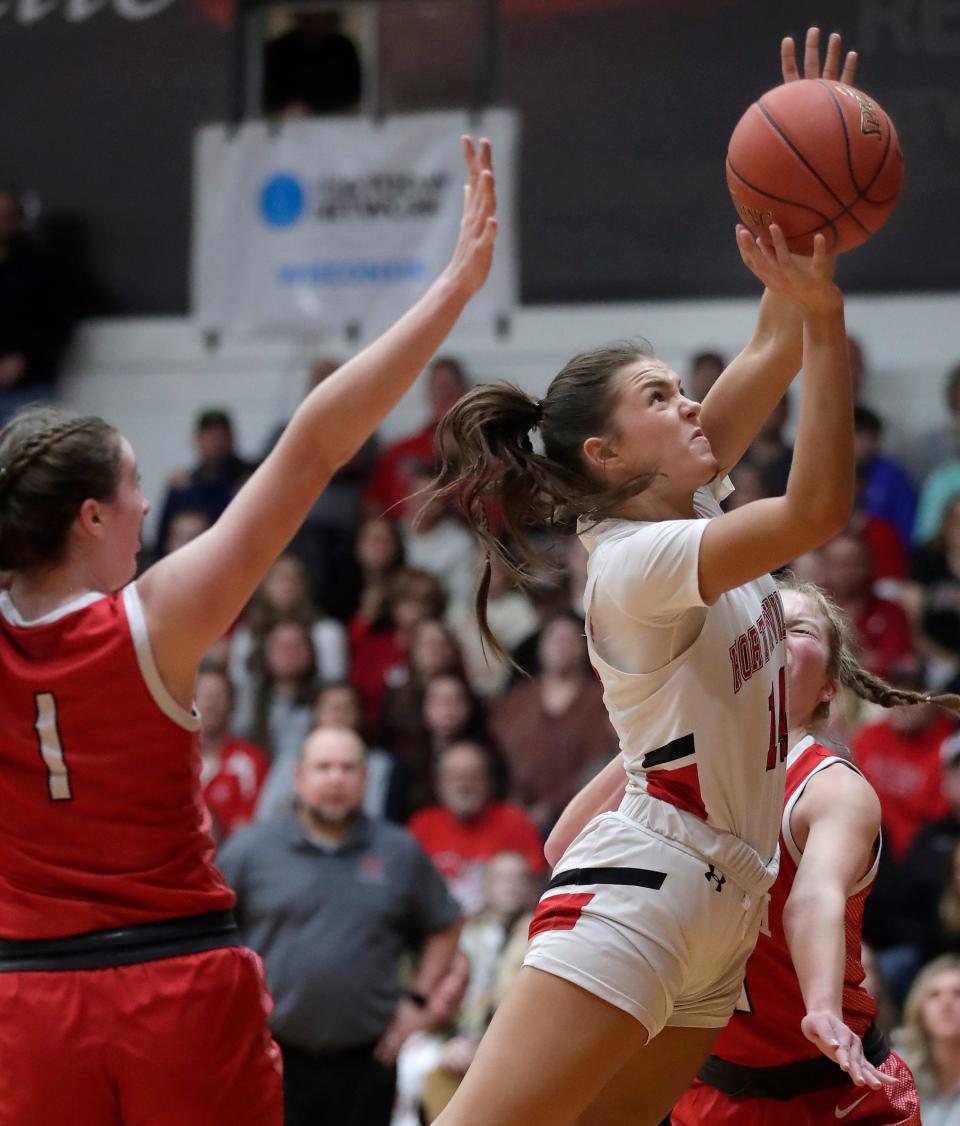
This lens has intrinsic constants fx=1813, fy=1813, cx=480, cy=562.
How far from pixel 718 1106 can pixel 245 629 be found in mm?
6534

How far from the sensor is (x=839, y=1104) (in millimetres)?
3529

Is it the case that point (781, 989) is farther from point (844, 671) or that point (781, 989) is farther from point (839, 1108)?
point (844, 671)

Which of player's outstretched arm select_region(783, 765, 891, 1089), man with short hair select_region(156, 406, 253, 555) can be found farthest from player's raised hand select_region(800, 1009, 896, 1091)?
man with short hair select_region(156, 406, 253, 555)

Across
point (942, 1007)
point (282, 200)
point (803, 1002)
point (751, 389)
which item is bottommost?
point (942, 1007)

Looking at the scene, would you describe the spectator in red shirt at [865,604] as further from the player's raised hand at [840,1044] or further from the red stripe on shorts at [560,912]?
the player's raised hand at [840,1044]

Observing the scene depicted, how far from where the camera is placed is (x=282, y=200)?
11477 millimetres

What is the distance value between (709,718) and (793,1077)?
0.82 metres

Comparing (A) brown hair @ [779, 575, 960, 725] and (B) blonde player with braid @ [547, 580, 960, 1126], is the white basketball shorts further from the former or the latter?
(A) brown hair @ [779, 575, 960, 725]

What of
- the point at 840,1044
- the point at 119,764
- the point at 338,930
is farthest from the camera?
the point at 338,930

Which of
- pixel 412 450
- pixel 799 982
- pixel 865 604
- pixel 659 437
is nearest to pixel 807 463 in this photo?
pixel 659 437

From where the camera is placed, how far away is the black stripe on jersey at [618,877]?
3182mm

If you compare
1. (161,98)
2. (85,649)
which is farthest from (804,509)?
(161,98)

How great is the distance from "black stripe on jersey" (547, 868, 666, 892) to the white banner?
8.16m

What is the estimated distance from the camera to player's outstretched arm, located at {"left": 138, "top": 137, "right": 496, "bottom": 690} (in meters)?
2.99
